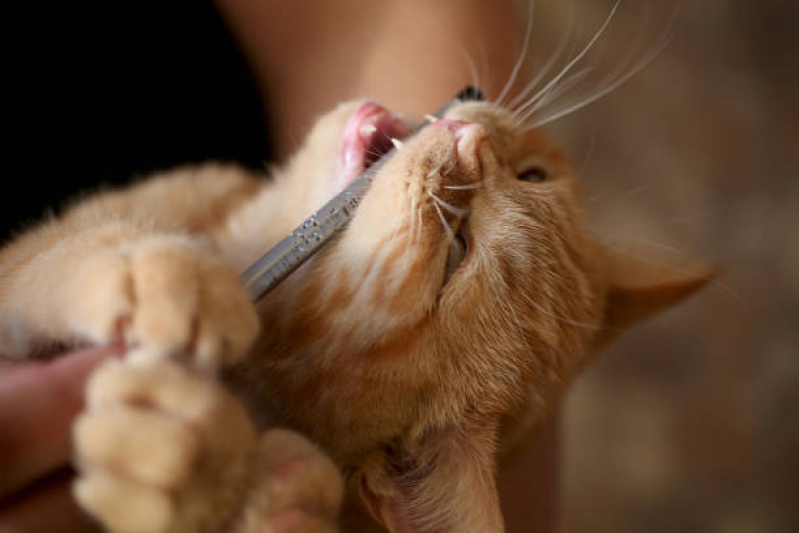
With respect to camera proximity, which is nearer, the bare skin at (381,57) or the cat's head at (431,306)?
the cat's head at (431,306)

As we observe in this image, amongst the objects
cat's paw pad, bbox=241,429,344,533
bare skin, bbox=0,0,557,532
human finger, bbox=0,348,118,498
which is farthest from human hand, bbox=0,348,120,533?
bare skin, bbox=0,0,557,532

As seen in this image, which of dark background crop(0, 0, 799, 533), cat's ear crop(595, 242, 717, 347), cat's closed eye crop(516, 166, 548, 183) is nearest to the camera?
cat's closed eye crop(516, 166, 548, 183)

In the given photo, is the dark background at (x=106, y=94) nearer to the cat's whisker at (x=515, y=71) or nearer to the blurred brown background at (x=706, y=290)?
the cat's whisker at (x=515, y=71)

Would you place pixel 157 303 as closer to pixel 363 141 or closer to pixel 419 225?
pixel 419 225

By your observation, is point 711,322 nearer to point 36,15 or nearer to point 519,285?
point 519,285

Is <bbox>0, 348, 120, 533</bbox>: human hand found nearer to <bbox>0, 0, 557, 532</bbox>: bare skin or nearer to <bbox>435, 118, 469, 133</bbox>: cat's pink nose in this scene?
<bbox>435, 118, 469, 133</bbox>: cat's pink nose

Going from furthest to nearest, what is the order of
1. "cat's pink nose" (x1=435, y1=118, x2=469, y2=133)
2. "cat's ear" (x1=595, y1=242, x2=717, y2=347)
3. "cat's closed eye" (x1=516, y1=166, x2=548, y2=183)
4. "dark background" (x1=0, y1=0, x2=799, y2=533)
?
"dark background" (x1=0, y1=0, x2=799, y2=533)
"cat's ear" (x1=595, y1=242, x2=717, y2=347)
"cat's closed eye" (x1=516, y1=166, x2=548, y2=183)
"cat's pink nose" (x1=435, y1=118, x2=469, y2=133)

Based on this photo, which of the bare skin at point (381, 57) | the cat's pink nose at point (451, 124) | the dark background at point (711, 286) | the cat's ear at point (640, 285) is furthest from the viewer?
the dark background at point (711, 286)

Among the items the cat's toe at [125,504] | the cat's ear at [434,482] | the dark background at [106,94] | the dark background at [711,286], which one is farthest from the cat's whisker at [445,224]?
the dark background at [711,286]
